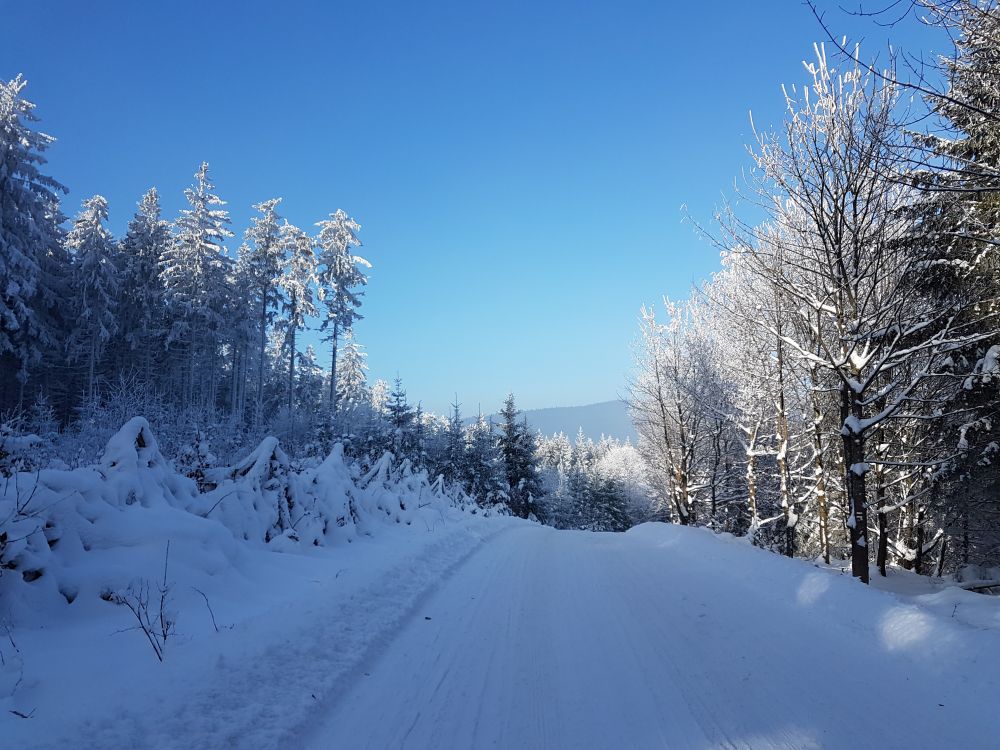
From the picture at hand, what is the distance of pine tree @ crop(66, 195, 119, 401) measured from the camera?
28500 mm

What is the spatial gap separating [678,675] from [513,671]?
121 centimetres

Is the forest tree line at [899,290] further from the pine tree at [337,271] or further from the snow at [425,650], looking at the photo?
the pine tree at [337,271]

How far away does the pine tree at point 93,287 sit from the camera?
93.5ft

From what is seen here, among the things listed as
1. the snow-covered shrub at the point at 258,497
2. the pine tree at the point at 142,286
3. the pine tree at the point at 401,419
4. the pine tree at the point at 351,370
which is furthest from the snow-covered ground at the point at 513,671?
the pine tree at the point at 351,370

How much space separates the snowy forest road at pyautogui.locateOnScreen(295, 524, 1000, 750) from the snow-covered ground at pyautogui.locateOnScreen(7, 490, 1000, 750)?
0.02 meters

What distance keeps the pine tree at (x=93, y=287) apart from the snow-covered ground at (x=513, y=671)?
3123 cm

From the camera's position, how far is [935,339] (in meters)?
6.65

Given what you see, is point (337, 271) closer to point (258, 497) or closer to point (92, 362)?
point (92, 362)

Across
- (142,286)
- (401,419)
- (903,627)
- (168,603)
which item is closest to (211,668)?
(168,603)

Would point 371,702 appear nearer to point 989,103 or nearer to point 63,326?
point 989,103

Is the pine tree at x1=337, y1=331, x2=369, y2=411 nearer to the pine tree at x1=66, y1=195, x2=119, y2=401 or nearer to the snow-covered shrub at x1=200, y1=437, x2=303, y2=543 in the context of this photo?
the pine tree at x1=66, y1=195, x2=119, y2=401

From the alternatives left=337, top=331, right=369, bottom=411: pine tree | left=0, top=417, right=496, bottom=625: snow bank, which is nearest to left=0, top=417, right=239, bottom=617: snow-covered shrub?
left=0, top=417, right=496, bottom=625: snow bank

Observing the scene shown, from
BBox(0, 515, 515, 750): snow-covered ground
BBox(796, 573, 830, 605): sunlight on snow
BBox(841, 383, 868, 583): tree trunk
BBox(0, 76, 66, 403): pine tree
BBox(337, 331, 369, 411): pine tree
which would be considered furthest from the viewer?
BBox(337, 331, 369, 411): pine tree

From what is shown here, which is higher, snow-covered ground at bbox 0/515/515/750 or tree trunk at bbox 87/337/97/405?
tree trunk at bbox 87/337/97/405
